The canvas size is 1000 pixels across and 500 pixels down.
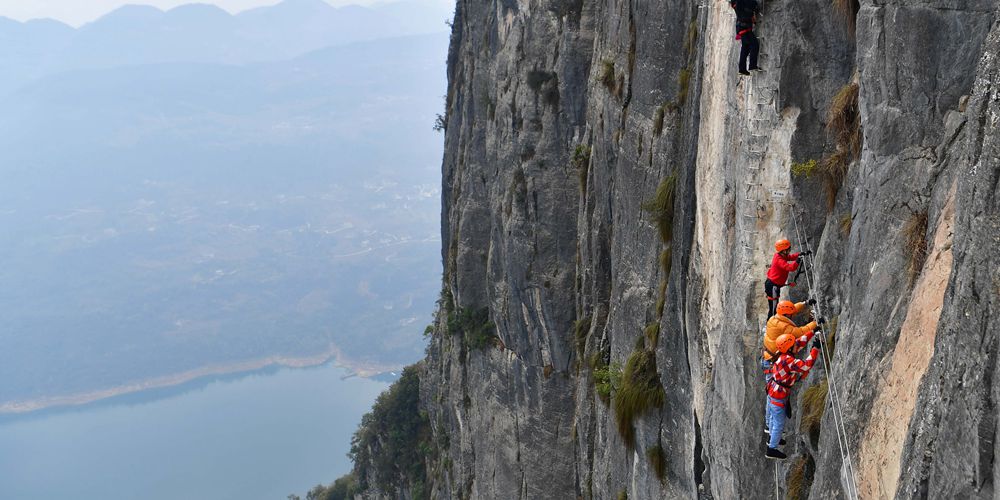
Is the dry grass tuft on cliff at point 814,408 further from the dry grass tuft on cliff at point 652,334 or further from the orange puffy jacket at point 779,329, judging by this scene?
the dry grass tuft on cliff at point 652,334

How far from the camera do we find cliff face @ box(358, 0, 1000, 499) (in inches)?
240

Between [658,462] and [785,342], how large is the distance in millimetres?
7881

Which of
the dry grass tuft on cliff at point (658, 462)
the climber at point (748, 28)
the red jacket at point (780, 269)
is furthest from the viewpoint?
the dry grass tuft on cliff at point (658, 462)

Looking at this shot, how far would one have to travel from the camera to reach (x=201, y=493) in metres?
147

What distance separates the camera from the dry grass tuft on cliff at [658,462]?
16047 mm

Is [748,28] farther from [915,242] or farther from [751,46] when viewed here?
[915,242]

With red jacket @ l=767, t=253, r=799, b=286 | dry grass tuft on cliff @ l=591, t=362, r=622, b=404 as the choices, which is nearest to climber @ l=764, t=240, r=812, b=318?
red jacket @ l=767, t=253, r=799, b=286

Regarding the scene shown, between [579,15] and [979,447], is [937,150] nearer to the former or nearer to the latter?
[979,447]

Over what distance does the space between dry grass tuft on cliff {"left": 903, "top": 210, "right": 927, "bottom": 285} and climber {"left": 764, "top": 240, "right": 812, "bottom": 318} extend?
6.80 feet

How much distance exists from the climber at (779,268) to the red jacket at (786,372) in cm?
86

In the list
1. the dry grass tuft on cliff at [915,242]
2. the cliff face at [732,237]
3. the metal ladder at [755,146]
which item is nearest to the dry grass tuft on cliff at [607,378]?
the cliff face at [732,237]

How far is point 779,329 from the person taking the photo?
889cm

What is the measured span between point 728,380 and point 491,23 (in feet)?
70.7

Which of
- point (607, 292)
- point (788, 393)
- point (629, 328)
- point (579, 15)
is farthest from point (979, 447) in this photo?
→ point (579, 15)
